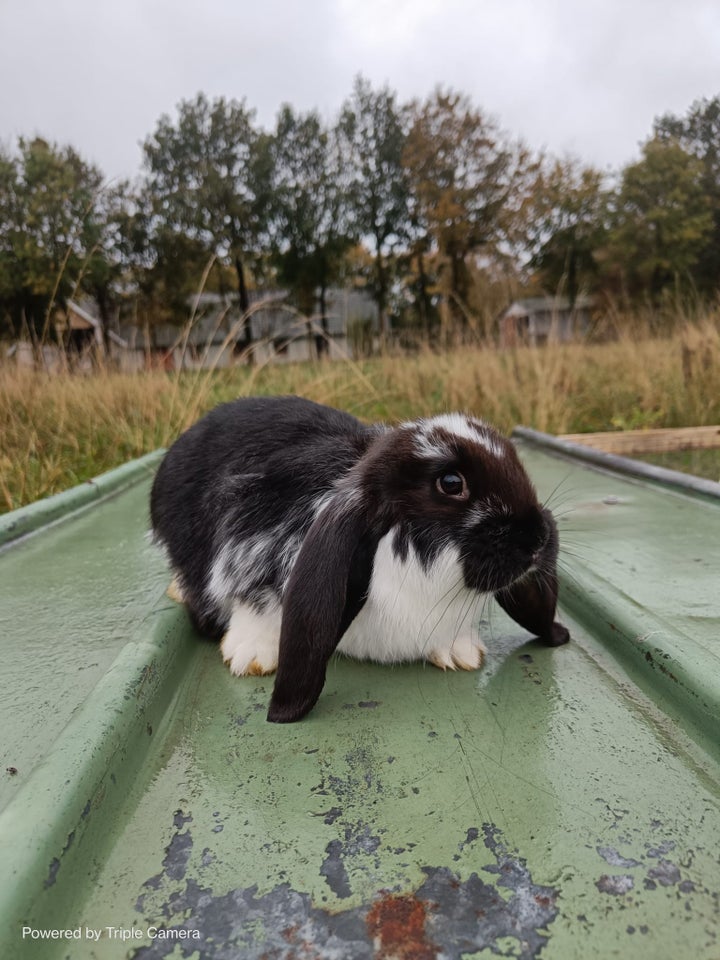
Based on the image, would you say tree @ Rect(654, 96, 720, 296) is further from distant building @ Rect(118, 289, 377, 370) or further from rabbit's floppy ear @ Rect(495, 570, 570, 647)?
rabbit's floppy ear @ Rect(495, 570, 570, 647)

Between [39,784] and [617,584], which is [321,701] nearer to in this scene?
[39,784]

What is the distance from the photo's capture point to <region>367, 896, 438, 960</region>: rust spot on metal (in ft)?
2.51

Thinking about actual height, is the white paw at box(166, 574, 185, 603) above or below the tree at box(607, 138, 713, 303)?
below

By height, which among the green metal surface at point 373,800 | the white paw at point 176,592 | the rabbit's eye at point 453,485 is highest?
the rabbit's eye at point 453,485

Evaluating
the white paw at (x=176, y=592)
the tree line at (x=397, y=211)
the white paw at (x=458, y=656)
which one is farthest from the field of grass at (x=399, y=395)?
the tree line at (x=397, y=211)

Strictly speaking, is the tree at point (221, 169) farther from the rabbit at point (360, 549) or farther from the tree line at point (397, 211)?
the rabbit at point (360, 549)

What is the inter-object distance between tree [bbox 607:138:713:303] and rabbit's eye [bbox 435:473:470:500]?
3407cm

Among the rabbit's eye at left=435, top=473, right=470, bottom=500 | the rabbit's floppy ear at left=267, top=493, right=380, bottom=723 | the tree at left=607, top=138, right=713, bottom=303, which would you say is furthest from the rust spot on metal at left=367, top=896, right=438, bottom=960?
the tree at left=607, top=138, right=713, bottom=303

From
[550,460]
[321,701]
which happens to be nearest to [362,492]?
[321,701]

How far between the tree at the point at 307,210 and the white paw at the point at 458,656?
32565 millimetres

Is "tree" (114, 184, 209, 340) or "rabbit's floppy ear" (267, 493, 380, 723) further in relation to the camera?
"tree" (114, 184, 209, 340)

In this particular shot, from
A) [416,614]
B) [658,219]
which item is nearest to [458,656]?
[416,614]

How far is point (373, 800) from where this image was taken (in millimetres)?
1047

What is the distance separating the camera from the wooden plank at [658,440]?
15.9 feet
